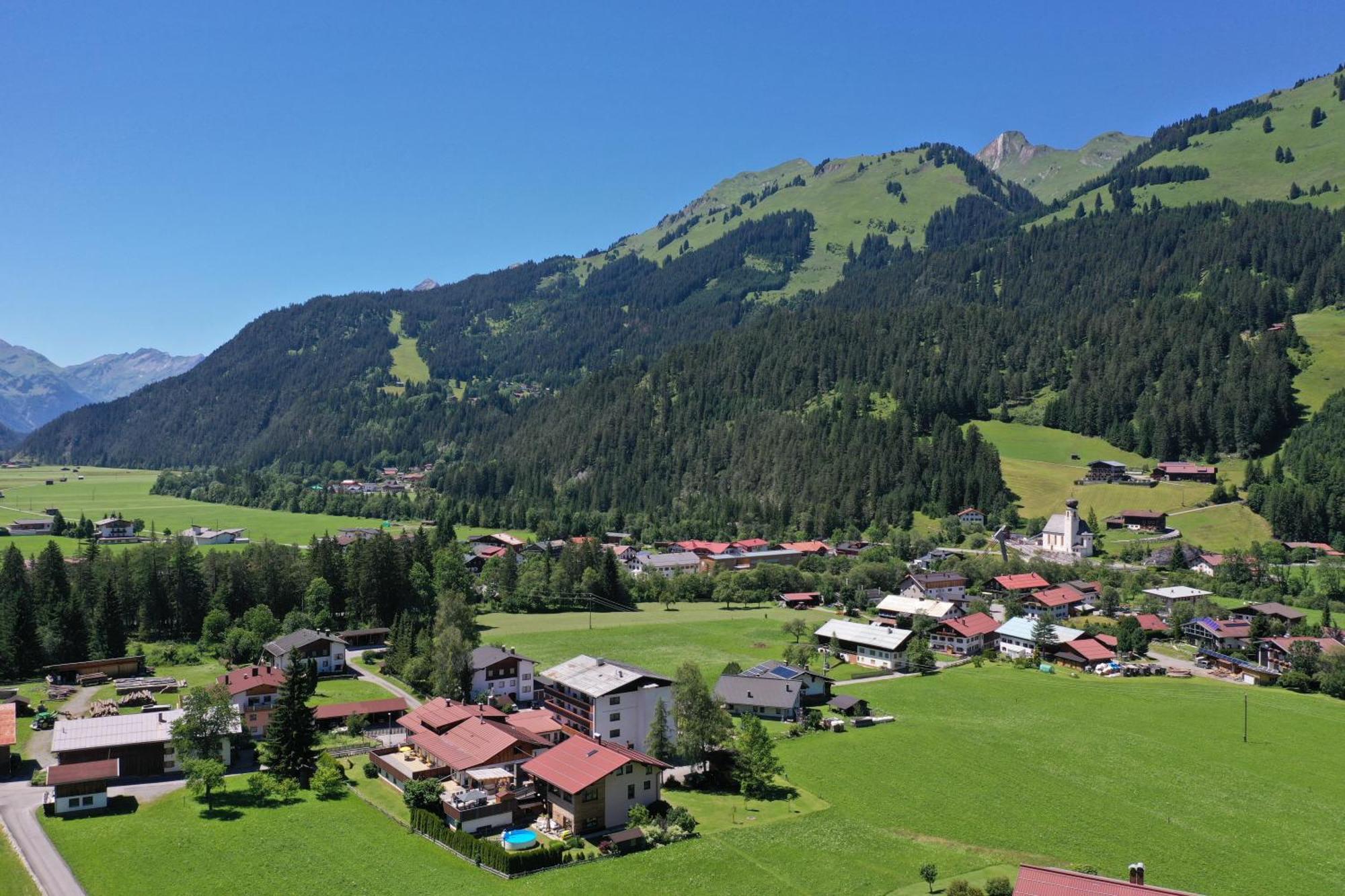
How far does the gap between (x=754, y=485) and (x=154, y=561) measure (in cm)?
9773

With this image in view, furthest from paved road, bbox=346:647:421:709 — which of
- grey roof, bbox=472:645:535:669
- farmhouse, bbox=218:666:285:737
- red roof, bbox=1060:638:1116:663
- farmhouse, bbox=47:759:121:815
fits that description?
red roof, bbox=1060:638:1116:663

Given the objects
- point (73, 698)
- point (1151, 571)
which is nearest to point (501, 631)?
point (73, 698)

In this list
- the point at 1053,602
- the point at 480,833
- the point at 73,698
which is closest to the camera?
the point at 480,833

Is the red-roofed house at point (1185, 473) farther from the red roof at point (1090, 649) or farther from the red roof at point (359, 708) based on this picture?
the red roof at point (359, 708)

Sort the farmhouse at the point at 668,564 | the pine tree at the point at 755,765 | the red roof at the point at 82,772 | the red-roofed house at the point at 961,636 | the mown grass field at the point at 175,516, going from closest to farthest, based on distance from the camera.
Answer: the red roof at the point at 82,772, the pine tree at the point at 755,765, the red-roofed house at the point at 961,636, the farmhouse at the point at 668,564, the mown grass field at the point at 175,516

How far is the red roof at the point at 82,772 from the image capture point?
41062mm

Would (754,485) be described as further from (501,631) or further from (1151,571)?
(501,631)

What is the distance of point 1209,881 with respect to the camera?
35094 millimetres

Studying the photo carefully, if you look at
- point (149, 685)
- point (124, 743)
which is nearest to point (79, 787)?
point (124, 743)

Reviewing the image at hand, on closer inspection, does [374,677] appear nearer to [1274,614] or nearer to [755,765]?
[755,765]

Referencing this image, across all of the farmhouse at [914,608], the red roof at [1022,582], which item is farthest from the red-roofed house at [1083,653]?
the red roof at [1022,582]

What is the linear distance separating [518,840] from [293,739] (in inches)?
576

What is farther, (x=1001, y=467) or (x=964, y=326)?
(x=964, y=326)

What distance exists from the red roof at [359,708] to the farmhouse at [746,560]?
2340 inches
